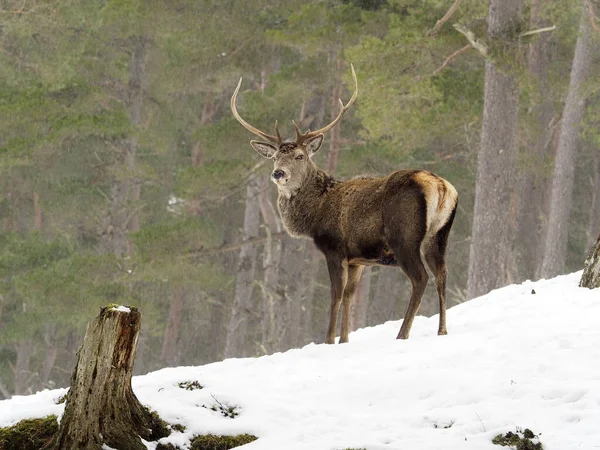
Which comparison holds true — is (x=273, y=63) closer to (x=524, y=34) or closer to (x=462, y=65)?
(x=462, y=65)

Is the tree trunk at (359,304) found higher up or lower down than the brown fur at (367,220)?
lower down

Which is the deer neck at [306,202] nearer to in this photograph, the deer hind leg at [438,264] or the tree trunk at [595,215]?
the deer hind leg at [438,264]

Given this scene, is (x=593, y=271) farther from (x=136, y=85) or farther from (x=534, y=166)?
(x=136, y=85)

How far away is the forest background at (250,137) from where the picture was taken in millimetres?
16953

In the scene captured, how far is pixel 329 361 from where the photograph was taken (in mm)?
7965

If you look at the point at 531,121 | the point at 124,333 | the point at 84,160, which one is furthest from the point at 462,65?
the point at 124,333

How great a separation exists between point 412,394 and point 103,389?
2012 mm

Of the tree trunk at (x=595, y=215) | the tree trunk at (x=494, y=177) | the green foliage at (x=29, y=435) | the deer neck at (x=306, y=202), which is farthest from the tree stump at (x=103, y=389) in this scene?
the tree trunk at (x=595, y=215)

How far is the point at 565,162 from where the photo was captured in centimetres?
2145

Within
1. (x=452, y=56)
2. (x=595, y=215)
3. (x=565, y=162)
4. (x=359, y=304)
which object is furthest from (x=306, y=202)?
(x=595, y=215)

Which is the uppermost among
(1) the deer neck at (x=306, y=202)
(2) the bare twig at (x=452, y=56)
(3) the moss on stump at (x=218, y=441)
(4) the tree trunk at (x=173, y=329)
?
(2) the bare twig at (x=452, y=56)

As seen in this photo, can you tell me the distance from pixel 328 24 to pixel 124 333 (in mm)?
14456

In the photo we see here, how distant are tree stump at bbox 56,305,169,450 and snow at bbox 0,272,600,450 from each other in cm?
34

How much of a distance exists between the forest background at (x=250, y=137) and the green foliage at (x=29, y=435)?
438 inches
